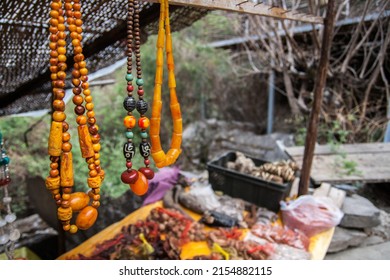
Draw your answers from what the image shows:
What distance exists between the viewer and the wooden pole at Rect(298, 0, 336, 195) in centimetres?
174

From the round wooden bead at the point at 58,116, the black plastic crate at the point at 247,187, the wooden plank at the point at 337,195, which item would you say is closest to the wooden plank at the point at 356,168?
the wooden plank at the point at 337,195

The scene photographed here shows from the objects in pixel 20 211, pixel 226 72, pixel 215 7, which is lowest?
pixel 20 211

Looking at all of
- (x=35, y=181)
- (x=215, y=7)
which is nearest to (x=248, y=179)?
(x=215, y=7)

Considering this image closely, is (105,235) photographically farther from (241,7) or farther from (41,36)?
(241,7)

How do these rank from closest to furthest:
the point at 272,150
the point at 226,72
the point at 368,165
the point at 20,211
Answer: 1. the point at 368,165
2. the point at 20,211
3. the point at 272,150
4. the point at 226,72

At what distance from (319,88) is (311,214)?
1033 millimetres

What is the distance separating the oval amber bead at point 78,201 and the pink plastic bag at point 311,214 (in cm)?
176

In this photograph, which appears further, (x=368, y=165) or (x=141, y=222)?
(x=368, y=165)

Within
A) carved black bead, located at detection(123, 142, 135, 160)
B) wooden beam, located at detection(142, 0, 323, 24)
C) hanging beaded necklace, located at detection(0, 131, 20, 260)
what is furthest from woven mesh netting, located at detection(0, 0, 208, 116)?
carved black bead, located at detection(123, 142, 135, 160)

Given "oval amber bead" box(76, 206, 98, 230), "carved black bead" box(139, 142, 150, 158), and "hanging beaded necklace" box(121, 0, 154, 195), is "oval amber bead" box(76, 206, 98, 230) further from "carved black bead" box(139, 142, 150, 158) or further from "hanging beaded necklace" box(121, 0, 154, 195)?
"carved black bead" box(139, 142, 150, 158)

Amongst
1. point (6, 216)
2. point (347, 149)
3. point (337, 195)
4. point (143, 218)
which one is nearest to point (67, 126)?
point (6, 216)

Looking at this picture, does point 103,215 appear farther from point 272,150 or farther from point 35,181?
point 272,150
